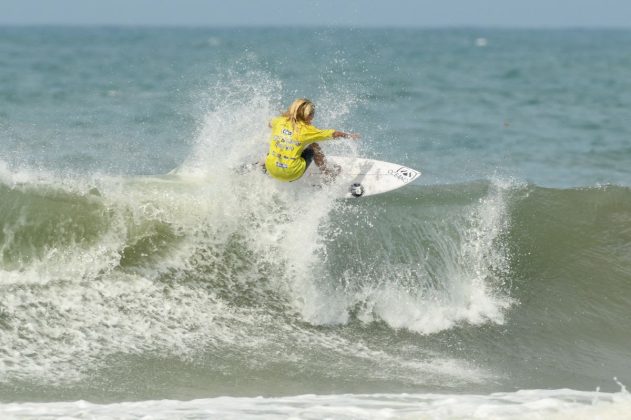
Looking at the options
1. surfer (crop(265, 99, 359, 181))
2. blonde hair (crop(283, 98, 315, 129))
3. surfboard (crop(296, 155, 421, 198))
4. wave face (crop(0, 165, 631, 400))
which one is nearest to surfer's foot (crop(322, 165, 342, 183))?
surfboard (crop(296, 155, 421, 198))

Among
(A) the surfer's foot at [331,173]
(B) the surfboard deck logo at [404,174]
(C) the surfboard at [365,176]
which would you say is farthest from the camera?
(B) the surfboard deck logo at [404,174]

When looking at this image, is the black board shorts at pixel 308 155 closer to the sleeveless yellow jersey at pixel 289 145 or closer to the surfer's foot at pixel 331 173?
the sleeveless yellow jersey at pixel 289 145

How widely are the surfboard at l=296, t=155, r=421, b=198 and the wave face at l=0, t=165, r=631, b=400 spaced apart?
0.73 ft

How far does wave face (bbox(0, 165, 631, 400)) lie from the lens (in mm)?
8180

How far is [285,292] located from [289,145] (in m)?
1.62

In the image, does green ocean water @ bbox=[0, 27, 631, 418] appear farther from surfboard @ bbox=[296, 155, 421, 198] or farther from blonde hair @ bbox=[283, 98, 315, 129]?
blonde hair @ bbox=[283, 98, 315, 129]

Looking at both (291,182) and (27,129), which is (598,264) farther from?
(27,129)

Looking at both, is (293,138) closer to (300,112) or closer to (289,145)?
(289,145)

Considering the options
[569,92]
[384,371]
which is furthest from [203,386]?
[569,92]

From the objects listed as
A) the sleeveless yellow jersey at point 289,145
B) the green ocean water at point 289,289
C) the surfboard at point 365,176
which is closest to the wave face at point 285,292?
the green ocean water at point 289,289

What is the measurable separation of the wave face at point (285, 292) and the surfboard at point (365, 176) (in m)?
0.22

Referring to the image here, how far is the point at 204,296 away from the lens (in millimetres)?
9570

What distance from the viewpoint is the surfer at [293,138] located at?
9852 mm

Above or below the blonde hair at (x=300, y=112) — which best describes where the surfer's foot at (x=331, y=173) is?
below
